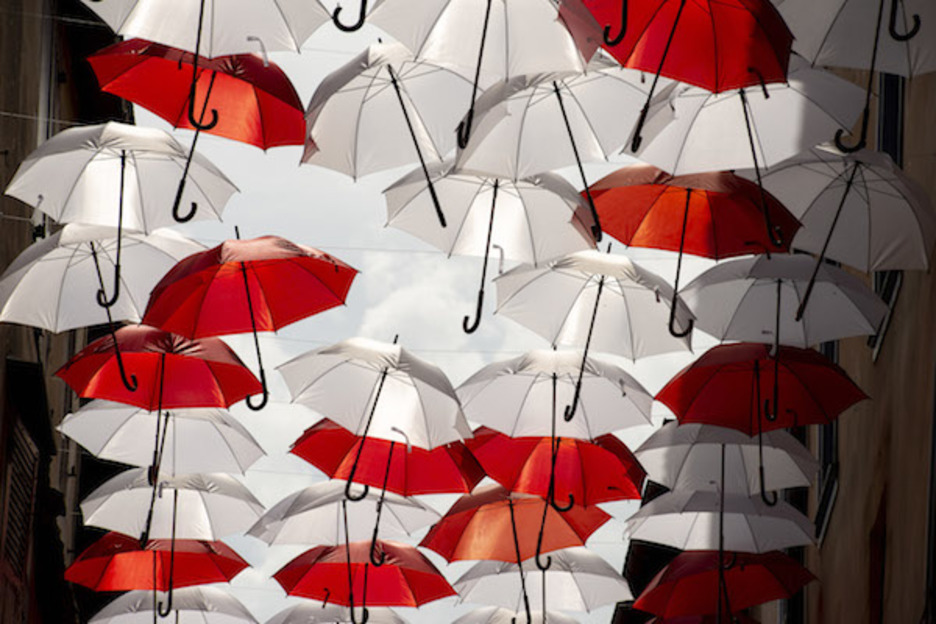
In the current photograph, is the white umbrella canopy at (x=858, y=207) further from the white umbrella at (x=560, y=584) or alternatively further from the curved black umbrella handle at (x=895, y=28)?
the white umbrella at (x=560, y=584)

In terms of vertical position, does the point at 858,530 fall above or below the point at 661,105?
below

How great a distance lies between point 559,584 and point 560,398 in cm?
449

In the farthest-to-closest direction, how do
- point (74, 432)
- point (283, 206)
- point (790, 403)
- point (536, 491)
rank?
point (283, 206)
point (74, 432)
point (536, 491)
point (790, 403)

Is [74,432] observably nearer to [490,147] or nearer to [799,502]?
[490,147]

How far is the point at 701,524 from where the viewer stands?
48.9 feet

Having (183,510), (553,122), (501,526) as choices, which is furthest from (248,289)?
(183,510)

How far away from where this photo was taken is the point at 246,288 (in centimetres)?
1157

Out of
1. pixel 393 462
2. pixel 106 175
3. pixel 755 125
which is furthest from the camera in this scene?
pixel 393 462

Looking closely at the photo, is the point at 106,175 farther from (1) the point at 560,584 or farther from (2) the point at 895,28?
(1) the point at 560,584

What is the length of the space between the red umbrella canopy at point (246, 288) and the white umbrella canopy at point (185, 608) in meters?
5.79

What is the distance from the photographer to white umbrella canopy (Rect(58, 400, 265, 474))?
45.4 feet

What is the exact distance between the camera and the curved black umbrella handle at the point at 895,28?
8273 millimetres

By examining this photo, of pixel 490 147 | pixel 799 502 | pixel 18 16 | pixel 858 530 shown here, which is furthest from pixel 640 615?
pixel 490 147

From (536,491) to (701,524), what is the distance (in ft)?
8.97
